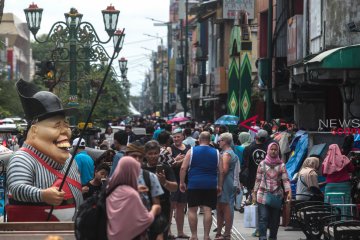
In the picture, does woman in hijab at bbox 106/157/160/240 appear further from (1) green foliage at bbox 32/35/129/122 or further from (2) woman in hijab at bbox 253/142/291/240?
(1) green foliage at bbox 32/35/129/122

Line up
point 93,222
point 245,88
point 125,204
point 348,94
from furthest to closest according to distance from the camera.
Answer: point 245,88, point 348,94, point 93,222, point 125,204

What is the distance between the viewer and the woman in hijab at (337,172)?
54.4ft

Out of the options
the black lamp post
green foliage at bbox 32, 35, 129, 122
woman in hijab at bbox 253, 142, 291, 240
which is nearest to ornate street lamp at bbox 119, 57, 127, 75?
green foliage at bbox 32, 35, 129, 122

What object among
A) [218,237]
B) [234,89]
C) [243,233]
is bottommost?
[243,233]

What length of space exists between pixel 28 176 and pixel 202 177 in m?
5.34

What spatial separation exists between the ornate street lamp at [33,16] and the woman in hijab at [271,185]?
39.1 ft

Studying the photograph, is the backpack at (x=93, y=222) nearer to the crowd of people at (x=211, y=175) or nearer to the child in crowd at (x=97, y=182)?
the crowd of people at (x=211, y=175)

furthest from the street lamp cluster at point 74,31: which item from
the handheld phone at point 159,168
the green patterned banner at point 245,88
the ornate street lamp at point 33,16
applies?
the handheld phone at point 159,168

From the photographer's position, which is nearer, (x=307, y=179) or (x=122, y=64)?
(x=307, y=179)

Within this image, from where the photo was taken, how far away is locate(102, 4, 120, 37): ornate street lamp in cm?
2622

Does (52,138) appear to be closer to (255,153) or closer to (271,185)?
(271,185)

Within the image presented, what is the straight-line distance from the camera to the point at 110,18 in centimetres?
2623

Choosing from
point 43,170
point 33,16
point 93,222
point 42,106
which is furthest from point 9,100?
point 93,222

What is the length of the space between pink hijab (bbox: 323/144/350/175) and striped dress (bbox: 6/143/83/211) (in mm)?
6460
